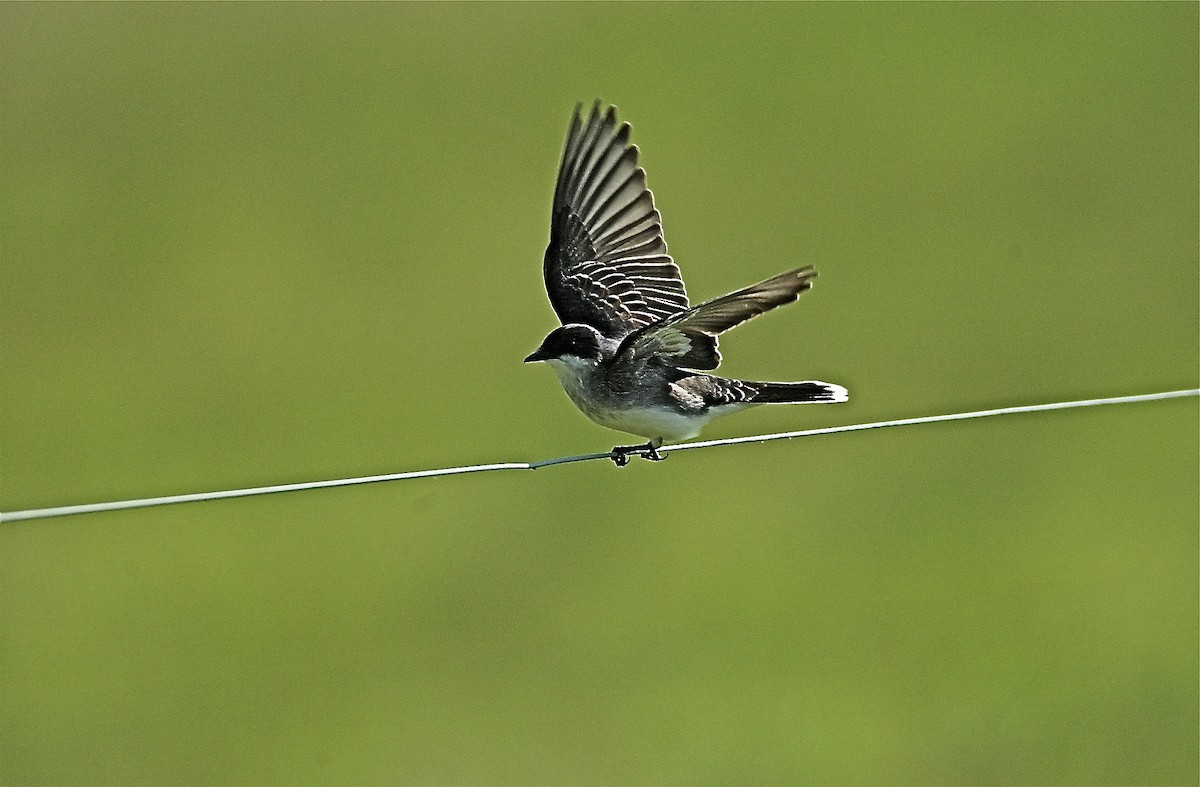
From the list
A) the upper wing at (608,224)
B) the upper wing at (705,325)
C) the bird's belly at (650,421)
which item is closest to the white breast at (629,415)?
the bird's belly at (650,421)

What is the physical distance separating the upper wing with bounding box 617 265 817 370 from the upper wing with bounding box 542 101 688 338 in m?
0.75

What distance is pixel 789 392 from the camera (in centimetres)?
552

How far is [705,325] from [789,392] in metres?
0.65

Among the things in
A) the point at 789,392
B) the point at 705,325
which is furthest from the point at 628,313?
the point at 705,325

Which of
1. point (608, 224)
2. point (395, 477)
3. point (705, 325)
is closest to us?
point (395, 477)

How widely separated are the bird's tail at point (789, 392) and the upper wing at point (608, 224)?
695mm

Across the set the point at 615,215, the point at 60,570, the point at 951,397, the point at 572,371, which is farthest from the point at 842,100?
the point at 572,371

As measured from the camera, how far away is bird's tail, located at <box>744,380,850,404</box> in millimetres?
5457

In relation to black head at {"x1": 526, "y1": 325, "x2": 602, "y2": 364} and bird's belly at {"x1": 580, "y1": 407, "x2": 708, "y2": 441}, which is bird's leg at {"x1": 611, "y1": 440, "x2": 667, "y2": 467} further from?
black head at {"x1": 526, "y1": 325, "x2": 602, "y2": 364}

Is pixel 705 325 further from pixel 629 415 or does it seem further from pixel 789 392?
pixel 789 392

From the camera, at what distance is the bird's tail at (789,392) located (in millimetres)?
Result: 5457

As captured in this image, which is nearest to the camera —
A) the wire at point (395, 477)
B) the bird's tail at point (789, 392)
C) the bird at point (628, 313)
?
the wire at point (395, 477)

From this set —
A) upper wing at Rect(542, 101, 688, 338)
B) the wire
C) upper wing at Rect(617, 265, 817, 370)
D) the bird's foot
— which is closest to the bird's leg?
the bird's foot

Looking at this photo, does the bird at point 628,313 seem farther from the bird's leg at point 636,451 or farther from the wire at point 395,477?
the wire at point 395,477
